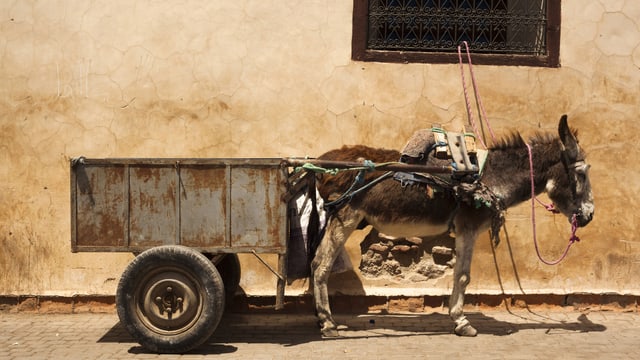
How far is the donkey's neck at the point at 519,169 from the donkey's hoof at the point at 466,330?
110 centimetres

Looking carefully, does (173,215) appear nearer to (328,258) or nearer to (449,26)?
(328,258)

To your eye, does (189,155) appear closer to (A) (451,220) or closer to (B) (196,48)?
(B) (196,48)

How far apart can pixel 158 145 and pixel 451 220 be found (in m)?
2.89

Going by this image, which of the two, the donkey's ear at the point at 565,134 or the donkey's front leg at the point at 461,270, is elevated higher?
the donkey's ear at the point at 565,134

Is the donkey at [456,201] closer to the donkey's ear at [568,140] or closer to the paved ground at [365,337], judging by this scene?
the donkey's ear at [568,140]

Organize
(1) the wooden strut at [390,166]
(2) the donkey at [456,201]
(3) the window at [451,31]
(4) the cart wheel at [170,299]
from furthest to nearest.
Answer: (3) the window at [451,31] < (2) the donkey at [456,201] < (1) the wooden strut at [390,166] < (4) the cart wheel at [170,299]

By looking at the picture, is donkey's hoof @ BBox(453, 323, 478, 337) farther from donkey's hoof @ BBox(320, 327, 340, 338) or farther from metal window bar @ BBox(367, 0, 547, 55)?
metal window bar @ BBox(367, 0, 547, 55)

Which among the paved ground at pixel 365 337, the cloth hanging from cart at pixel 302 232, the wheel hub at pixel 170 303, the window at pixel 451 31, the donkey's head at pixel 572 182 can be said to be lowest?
the paved ground at pixel 365 337

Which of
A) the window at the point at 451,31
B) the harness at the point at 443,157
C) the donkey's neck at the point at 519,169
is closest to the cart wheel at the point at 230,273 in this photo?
Answer: the harness at the point at 443,157

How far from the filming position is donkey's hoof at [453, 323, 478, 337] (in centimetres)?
616

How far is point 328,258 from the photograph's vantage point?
6.14 metres

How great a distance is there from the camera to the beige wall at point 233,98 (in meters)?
6.96

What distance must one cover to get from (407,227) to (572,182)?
1.48 m

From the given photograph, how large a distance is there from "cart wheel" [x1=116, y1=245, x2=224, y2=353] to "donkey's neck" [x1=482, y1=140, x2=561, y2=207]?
Result: 2.55 metres
